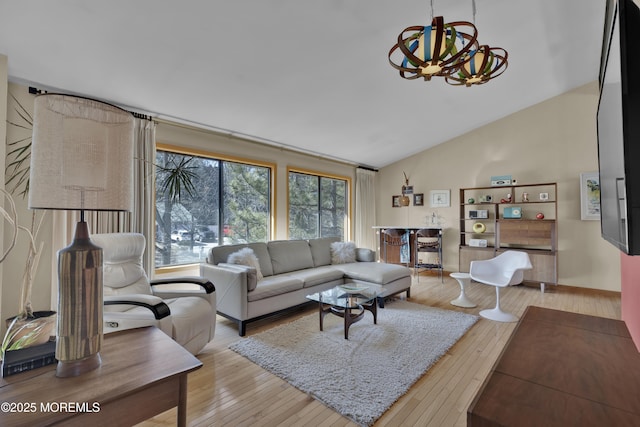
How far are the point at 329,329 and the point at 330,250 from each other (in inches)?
71.9

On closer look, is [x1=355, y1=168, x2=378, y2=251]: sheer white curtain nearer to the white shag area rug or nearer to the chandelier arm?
the white shag area rug

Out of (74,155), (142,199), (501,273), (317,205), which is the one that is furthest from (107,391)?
(317,205)

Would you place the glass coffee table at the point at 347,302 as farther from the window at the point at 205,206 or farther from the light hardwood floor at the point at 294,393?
the window at the point at 205,206

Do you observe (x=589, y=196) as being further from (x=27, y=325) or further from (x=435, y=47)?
(x=27, y=325)

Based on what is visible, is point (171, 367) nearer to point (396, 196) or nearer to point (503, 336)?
point (503, 336)

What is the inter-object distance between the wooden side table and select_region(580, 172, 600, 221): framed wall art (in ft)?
19.1

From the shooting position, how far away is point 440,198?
20.0 feet

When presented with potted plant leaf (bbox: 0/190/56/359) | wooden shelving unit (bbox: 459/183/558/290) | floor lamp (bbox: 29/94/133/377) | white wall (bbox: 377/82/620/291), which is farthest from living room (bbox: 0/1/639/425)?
floor lamp (bbox: 29/94/133/377)

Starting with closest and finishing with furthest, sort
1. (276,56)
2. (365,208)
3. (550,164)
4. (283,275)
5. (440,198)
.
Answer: (276,56) < (283,275) < (550,164) < (440,198) < (365,208)

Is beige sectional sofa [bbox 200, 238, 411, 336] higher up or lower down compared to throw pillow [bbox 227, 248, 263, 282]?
lower down

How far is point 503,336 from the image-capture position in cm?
287

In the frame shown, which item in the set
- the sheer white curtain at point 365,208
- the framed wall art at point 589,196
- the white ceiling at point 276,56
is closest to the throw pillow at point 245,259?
the white ceiling at point 276,56

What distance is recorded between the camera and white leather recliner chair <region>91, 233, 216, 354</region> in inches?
78.7

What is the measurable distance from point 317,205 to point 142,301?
4172mm
